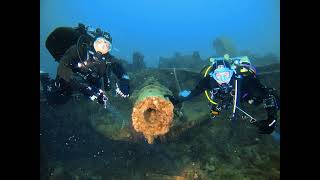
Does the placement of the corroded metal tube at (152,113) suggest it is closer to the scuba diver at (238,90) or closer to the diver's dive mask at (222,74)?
the scuba diver at (238,90)

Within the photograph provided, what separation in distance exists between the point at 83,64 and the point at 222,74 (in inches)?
135

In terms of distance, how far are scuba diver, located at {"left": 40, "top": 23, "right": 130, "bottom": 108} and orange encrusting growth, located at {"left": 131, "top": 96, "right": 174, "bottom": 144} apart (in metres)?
1.05

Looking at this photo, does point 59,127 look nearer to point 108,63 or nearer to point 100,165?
point 100,165

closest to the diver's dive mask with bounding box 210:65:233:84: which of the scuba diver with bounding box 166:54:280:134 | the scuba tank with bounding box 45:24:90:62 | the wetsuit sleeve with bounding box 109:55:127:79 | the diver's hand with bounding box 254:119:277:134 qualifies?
the scuba diver with bounding box 166:54:280:134

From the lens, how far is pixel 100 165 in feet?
26.4

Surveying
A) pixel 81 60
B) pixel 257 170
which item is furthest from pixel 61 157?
pixel 257 170

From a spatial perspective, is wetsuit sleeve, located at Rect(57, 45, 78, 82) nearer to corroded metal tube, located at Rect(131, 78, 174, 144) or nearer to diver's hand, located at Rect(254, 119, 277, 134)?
corroded metal tube, located at Rect(131, 78, 174, 144)

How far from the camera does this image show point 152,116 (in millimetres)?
6773

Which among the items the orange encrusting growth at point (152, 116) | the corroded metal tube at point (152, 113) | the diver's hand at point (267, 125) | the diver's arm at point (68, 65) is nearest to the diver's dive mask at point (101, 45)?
the diver's arm at point (68, 65)

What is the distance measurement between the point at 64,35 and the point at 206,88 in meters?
4.07

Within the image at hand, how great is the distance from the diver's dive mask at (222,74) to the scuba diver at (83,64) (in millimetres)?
2332

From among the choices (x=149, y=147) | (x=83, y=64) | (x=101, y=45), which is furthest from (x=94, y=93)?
(x=149, y=147)

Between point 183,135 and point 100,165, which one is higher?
point 183,135
